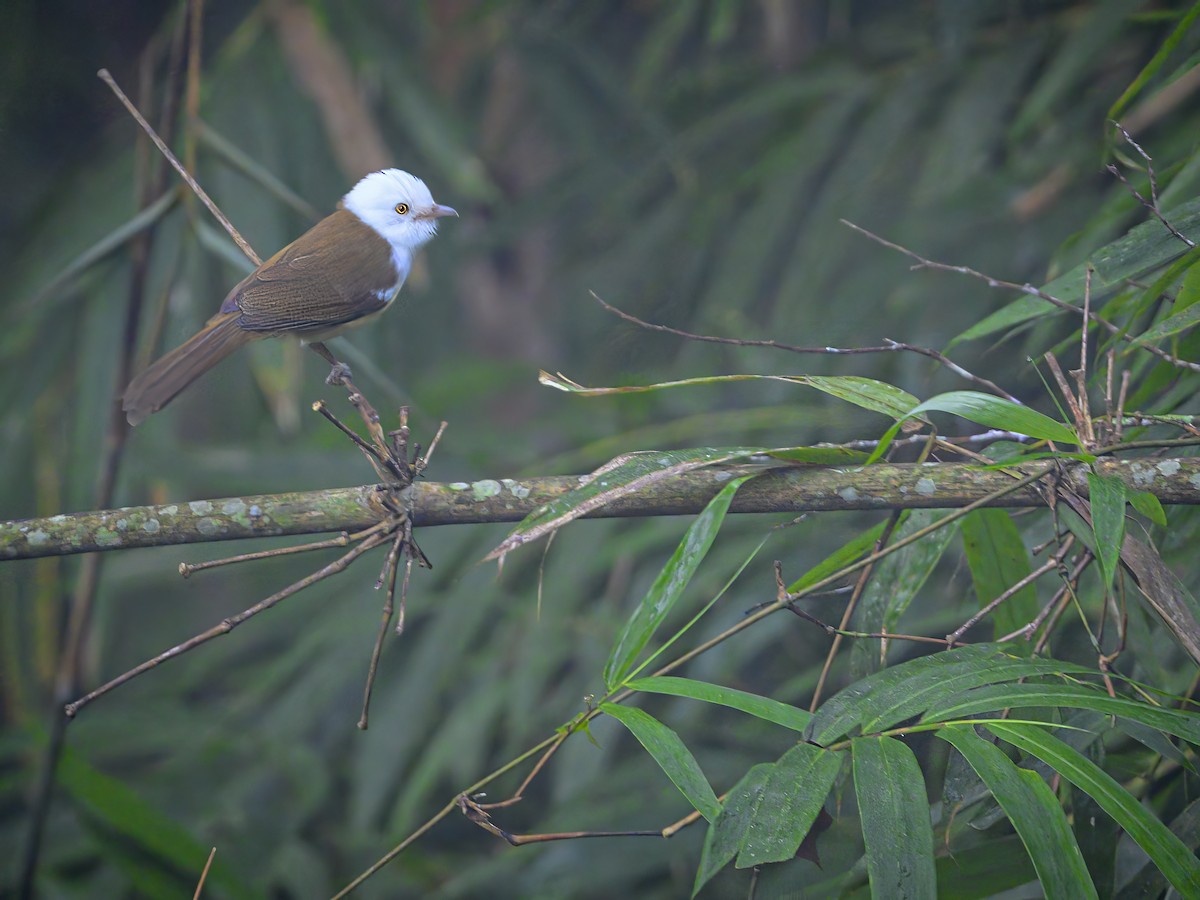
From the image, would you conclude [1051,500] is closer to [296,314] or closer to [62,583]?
[296,314]

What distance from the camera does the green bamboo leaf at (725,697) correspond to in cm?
59

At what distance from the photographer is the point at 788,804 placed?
536 millimetres

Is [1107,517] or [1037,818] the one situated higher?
[1107,517]

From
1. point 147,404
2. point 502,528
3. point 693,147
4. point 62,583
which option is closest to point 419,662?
point 502,528

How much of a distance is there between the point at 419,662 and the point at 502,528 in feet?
0.77

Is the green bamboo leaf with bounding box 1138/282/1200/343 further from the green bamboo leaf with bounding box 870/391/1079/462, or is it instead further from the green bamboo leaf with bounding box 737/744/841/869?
the green bamboo leaf with bounding box 737/744/841/869

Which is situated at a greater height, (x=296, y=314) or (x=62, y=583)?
(x=296, y=314)

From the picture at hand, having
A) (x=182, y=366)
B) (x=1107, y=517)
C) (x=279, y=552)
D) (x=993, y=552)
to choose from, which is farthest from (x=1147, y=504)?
(x=182, y=366)

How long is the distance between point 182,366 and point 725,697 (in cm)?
44

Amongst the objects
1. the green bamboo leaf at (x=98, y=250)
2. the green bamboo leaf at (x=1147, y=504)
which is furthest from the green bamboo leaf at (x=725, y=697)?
the green bamboo leaf at (x=98, y=250)

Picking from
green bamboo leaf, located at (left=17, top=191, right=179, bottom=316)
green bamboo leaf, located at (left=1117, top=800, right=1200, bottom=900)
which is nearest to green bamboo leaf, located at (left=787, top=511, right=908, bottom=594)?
green bamboo leaf, located at (left=1117, top=800, right=1200, bottom=900)

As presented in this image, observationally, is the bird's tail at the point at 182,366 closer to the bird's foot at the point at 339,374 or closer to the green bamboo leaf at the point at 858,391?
the bird's foot at the point at 339,374

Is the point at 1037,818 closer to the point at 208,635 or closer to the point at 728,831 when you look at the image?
the point at 728,831

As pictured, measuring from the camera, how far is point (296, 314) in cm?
69
